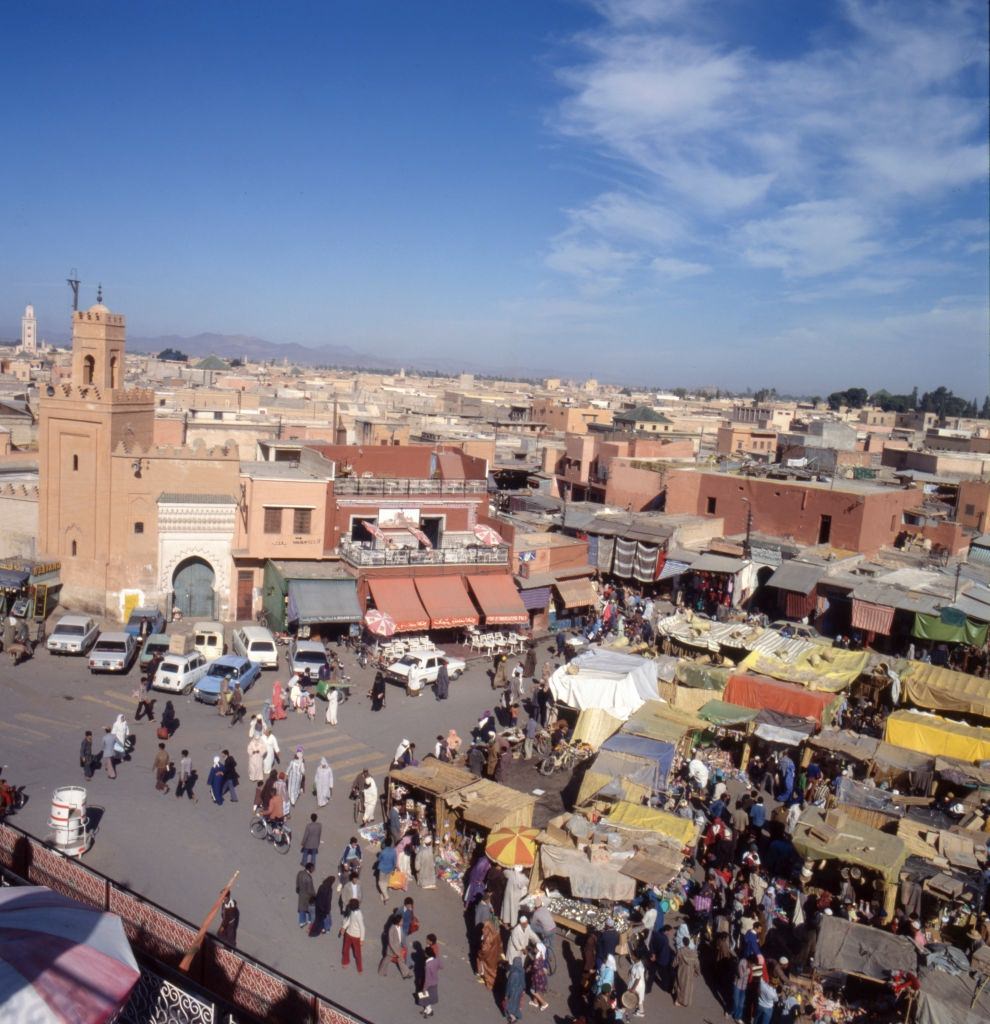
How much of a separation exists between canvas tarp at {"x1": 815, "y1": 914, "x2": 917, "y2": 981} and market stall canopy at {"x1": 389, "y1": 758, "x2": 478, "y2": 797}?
5.53 m

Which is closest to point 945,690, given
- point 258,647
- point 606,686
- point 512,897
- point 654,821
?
point 606,686

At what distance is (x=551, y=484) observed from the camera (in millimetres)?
44906

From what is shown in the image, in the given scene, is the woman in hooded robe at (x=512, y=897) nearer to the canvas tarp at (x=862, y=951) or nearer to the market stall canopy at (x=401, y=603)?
the canvas tarp at (x=862, y=951)

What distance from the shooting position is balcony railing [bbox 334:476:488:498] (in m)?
25.9

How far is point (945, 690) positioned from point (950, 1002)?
37.1 feet

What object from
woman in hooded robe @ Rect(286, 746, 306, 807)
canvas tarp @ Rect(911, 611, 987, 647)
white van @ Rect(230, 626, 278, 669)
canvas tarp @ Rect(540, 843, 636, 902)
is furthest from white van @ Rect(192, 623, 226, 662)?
canvas tarp @ Rect(911, 611, 987, 647)

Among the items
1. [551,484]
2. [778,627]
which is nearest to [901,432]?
[551,484]

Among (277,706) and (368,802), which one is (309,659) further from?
(368,802)

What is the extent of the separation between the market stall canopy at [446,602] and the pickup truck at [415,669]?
2.25m

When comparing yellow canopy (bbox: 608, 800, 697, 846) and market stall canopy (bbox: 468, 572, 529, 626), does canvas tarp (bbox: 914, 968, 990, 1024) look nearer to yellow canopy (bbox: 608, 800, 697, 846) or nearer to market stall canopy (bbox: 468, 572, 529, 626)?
yellow canopy (bbox: 608, 800, 697, 846)

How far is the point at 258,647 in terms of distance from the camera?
21.6m

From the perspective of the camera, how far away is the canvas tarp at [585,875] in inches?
457

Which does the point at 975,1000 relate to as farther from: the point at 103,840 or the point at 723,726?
the point at 103,840

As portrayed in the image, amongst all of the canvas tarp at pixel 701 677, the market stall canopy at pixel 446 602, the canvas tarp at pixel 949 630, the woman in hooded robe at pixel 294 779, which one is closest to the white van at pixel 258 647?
the market stall canopy at pixel 446 602
